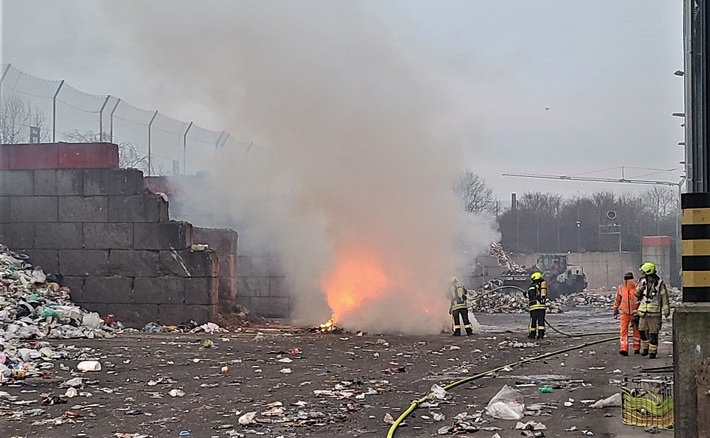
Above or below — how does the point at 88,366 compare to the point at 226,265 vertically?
below

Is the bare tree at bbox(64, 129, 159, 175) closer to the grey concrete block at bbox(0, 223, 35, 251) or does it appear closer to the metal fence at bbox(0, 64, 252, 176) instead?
the metal fence at bbox(0, 64, 252, 176)

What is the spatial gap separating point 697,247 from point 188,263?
13.2m

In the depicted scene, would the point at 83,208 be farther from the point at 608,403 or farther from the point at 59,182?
the point at 608,403

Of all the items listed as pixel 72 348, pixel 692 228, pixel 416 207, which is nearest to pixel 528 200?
pixel 416 207

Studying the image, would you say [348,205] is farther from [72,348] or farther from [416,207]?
[72,348]

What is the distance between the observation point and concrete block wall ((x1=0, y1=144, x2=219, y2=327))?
17625 millimetres

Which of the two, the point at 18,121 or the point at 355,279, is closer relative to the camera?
the point at 355,279

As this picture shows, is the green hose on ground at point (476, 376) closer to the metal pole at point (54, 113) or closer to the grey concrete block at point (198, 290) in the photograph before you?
the grey concrete block at point (198, 290)

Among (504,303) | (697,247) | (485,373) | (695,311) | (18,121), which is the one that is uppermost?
(18,121)

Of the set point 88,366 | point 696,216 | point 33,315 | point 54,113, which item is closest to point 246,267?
point 54,113

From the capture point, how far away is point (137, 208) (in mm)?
17797

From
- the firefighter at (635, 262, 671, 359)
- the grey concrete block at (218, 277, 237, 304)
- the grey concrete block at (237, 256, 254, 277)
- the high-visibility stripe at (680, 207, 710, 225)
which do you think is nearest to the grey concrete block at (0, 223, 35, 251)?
the grey concrete block at (218, 277, 237, 304)

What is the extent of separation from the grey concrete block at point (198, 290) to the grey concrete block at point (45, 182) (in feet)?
11.7

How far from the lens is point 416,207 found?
18.0 m
